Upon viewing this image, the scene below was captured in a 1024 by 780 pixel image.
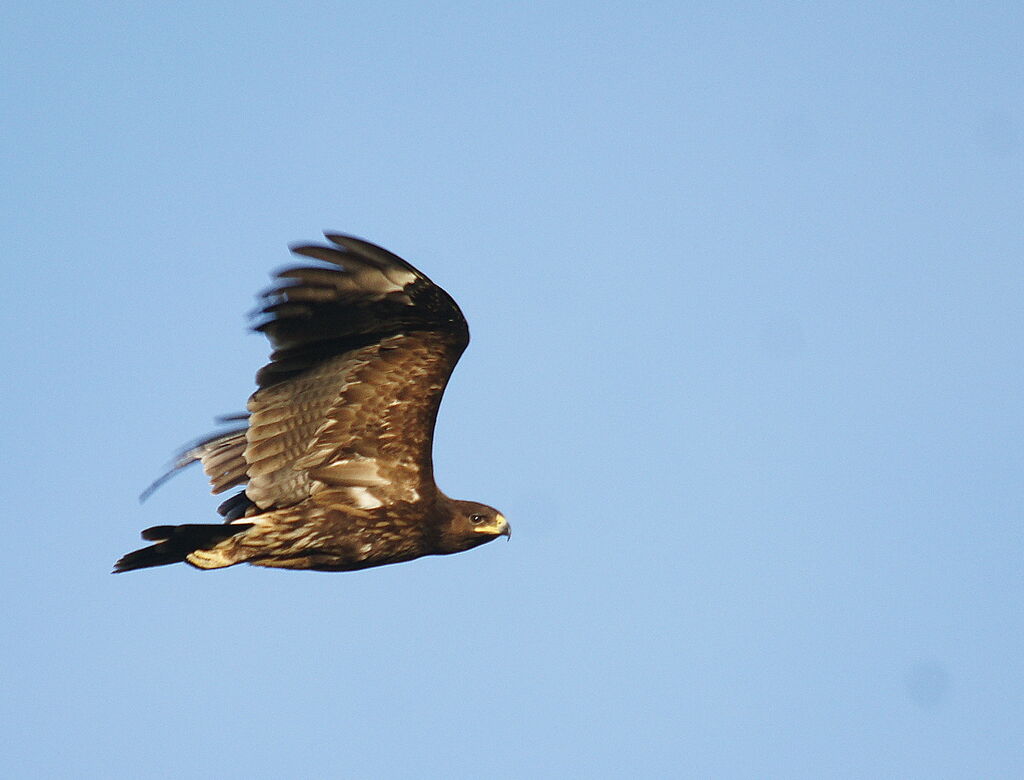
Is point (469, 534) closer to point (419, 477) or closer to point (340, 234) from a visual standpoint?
point (419, 477)

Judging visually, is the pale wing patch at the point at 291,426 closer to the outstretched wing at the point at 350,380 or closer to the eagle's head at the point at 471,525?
the outstretched wing at the point at 350,380

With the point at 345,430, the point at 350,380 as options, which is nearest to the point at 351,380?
the point at 350,380

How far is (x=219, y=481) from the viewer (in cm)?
1204

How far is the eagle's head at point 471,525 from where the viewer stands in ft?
36.1

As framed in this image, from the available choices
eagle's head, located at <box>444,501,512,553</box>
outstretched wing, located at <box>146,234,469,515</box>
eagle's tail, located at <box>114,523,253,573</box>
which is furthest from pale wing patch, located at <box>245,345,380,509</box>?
eagle's head, located at <box>444,501,512,553</box>

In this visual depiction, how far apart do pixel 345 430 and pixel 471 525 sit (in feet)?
4.18

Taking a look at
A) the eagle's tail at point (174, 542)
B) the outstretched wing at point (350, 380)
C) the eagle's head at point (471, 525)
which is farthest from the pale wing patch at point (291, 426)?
the eagle's head at point (471, 525)

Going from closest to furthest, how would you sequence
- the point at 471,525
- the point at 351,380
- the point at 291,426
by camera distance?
the point at 351,380 < the point at 291,426 < the point at 471,525

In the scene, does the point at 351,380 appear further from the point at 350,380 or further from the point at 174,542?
the point at 174,542

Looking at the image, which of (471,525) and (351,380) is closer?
(351,380)

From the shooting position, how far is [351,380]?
10266 mm

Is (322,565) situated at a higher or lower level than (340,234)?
A: lower

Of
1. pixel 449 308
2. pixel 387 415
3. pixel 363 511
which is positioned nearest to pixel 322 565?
pixel 363 511

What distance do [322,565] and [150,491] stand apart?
2.20 metres
